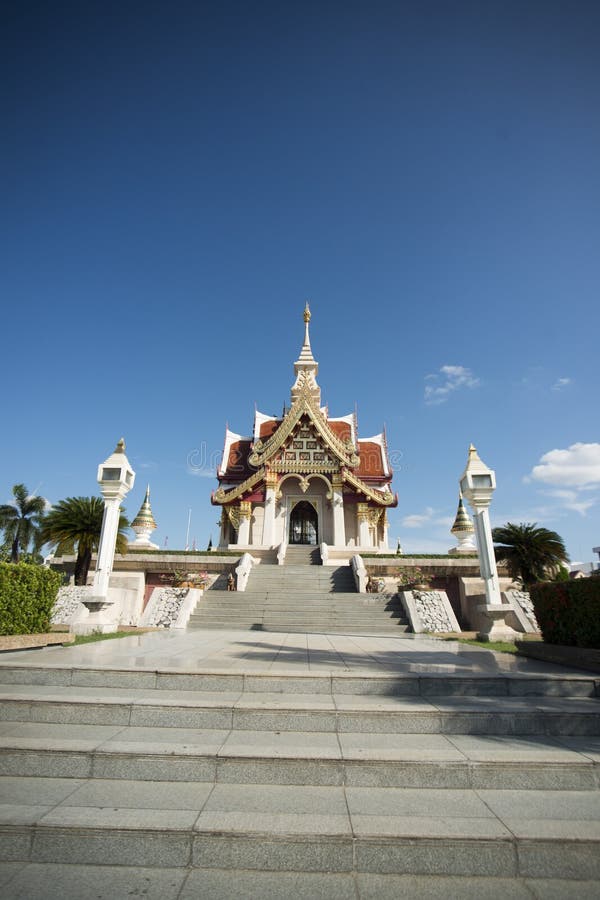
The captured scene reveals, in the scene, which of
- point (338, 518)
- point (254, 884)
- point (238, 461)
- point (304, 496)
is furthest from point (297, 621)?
point (238, 461)

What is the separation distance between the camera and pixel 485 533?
39.3ft

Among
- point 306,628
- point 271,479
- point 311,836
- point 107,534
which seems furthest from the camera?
point 271,479

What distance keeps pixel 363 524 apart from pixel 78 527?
1545 cm

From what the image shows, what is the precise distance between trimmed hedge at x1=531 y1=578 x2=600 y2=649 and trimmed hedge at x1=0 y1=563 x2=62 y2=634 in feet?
28.1

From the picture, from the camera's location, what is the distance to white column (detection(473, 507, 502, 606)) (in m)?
11.6

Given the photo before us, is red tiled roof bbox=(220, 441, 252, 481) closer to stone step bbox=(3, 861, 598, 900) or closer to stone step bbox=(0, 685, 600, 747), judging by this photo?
stone step bbox=(0, 685, 600, 747)

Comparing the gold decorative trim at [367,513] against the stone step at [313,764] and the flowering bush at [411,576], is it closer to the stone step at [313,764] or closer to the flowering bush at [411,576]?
the flowering bush at [411,576]

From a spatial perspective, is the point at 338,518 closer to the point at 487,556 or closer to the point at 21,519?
the point at 487,556

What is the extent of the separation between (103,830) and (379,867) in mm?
1673

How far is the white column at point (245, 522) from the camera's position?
26.2m

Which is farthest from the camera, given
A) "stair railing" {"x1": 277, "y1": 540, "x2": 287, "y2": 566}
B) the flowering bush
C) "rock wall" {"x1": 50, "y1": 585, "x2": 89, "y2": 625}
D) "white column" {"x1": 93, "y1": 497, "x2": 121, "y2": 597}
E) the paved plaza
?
"stair railing" {"x1": 277, "y1": 540, "x2": 287, "y2": 566}

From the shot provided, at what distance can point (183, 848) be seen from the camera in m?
2.70

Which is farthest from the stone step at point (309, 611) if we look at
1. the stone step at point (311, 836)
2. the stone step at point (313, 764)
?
the stone step at point (311, 836)

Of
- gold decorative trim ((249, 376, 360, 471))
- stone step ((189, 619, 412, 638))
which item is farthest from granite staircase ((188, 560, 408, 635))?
gold decorative trim ((249, 376, 360, 471))
